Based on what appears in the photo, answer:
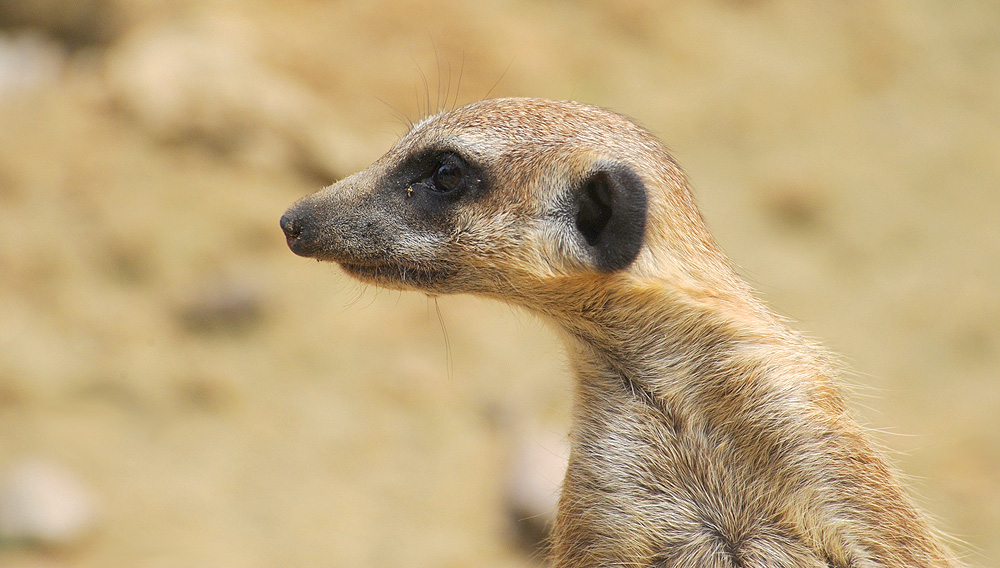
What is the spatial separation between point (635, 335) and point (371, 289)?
369cm

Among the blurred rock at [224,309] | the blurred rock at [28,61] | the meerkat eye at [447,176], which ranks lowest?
the meerkat eye at [447,176]

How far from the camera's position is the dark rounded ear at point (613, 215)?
2.18m

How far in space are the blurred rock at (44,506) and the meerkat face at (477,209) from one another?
312 centimetres

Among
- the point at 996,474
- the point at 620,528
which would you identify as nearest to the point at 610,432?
the point at 620,528

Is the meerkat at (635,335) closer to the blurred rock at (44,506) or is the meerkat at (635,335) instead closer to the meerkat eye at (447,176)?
the meerkat eye at (447,176)

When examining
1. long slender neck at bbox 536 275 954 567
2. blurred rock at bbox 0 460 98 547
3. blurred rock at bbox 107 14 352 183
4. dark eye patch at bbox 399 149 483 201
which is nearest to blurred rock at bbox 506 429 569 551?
blurred rock at bbox 0 460 98 547

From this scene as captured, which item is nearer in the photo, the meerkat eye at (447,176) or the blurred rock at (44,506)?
the meerkat eye at (447,176)

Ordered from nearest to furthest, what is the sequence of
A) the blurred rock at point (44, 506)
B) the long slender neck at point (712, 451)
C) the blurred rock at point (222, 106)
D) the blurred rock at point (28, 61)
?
the long slender neck at point (712, 451), the blurred rock at point (44, 506), the blurred rock at point (222, 106), the blurred rock at point (28, 61)

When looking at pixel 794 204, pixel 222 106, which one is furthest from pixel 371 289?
pixel 794 204

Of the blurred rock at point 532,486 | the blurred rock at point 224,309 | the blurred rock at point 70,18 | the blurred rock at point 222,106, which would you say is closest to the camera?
the blurred rock at point 532,486

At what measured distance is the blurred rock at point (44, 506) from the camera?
4605 millimetres

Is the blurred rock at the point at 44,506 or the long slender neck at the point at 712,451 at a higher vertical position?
the blurred rock at the point at 44,506

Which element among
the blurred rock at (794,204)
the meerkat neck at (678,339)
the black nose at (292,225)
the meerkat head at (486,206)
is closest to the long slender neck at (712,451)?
the meerkat neck at (678,339)

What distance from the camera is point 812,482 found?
2119mm
